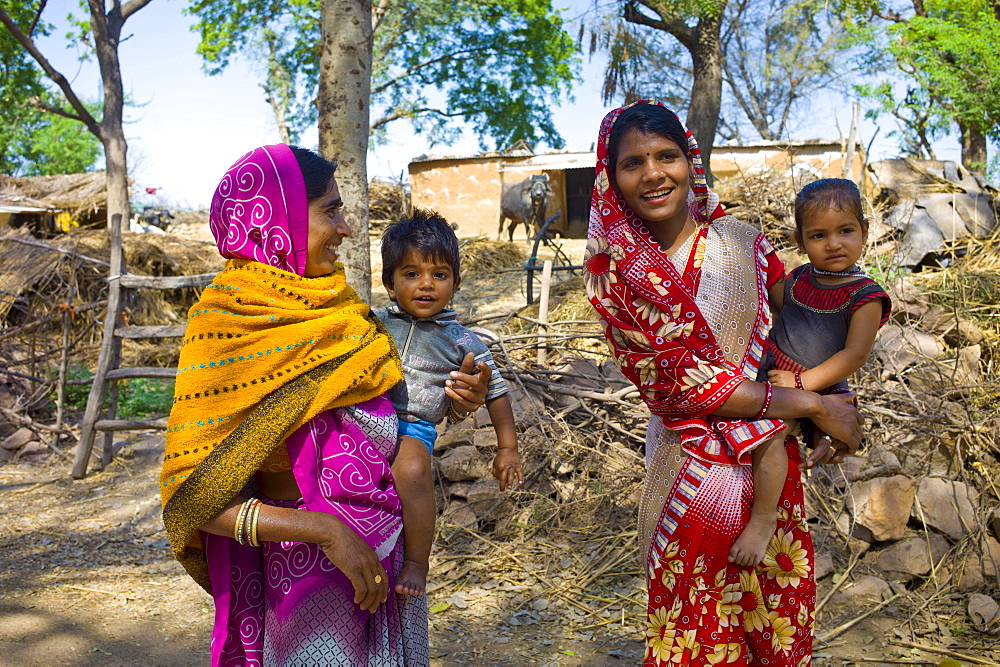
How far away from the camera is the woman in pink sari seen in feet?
5.10

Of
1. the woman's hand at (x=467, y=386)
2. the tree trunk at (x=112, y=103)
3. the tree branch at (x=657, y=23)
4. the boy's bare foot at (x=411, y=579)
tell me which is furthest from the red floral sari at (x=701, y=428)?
the tree trunk at (x=112, y=103)

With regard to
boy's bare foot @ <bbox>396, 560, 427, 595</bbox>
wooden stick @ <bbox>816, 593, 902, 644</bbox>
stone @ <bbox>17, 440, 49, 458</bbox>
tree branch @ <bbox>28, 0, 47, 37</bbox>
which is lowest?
stone @ <bbox>17, 440, 49, 458</bbox>

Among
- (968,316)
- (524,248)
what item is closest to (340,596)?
(968,316)

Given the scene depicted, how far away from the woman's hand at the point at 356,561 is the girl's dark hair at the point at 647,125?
1.07 metres

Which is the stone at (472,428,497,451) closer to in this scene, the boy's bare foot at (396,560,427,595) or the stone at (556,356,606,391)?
the stone at (556,356,606,391)

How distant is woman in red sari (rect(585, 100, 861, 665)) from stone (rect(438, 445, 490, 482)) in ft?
9.26

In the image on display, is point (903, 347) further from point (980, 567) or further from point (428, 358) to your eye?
point (428, 358)

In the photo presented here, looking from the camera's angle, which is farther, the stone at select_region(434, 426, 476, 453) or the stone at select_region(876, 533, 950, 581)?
the stone at select_region(434, 426, 476, 453)

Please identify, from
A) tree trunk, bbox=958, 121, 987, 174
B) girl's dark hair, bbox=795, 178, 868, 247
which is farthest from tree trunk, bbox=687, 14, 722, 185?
girl's dark hair, bbox=795, 178, 868, 247

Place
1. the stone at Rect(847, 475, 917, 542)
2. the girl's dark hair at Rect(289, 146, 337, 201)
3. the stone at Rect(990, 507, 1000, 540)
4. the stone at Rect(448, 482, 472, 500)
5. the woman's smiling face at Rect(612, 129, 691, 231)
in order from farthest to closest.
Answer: the stone at Rect(448, 482, 472, 500) → the stone at Rect(847, 475, 917, 542) → the stone at Rect(990, 507, 1000, 540) → the woman's smiling face at Rect(612, 129, 691, 231) → the girl's dark hair at Rect(289, 146, 337, 201)

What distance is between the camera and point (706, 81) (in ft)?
33.9

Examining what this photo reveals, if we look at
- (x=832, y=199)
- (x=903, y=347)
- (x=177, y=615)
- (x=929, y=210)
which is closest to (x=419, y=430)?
(x=832, y=199)

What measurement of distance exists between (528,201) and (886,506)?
12.1 m

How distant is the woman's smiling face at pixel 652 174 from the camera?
5.91 feet
